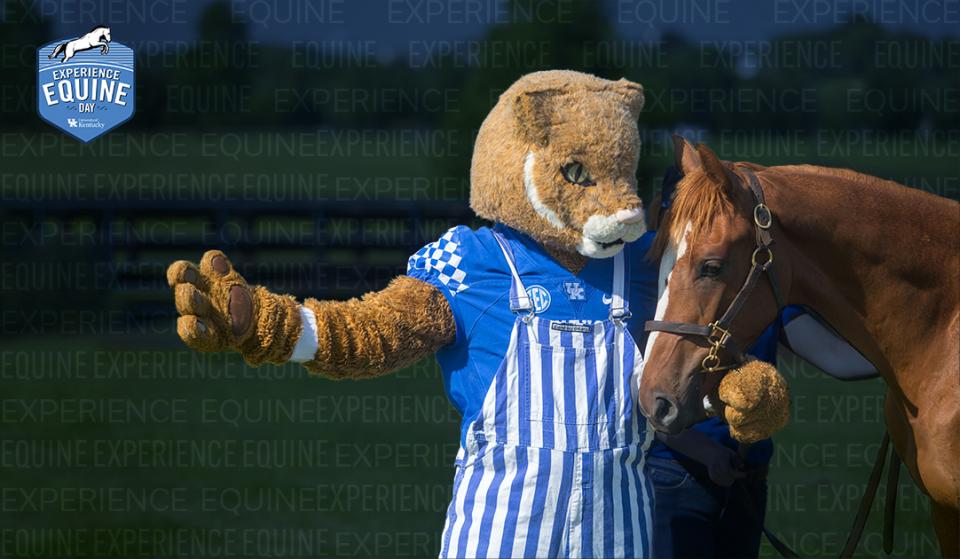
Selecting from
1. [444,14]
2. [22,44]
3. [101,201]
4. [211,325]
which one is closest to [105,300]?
[101,201]

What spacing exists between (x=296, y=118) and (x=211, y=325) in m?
11.1

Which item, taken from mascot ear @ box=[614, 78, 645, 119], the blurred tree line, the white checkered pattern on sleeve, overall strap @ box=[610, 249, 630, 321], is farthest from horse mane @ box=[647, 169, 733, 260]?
the blurred tree line

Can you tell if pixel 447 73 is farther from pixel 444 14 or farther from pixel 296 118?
pixel 296 118

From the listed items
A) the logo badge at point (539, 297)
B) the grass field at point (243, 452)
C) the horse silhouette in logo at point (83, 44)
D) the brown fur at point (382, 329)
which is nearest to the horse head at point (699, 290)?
the logo badge at point (539, 297)

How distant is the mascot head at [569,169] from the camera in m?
2.21

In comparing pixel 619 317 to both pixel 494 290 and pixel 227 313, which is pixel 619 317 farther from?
pixel 227 313

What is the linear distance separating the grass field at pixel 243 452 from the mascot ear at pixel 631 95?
8.57 feet

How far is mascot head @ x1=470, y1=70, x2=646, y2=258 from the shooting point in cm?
221

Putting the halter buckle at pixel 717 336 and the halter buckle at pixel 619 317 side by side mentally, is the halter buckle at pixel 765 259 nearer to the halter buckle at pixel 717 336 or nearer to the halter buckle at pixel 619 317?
the halter buckle at pixel 717 336

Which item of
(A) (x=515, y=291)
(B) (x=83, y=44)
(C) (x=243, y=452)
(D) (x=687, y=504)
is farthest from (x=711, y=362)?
(C) (x=243, y=452)

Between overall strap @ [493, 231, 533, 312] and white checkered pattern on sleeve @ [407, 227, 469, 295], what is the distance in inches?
3.9

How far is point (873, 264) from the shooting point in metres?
2.39

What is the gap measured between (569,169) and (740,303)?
0.43 meters

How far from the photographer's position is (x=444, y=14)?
9461mm
